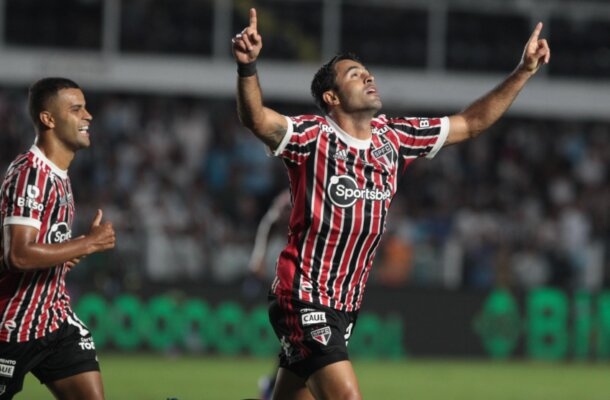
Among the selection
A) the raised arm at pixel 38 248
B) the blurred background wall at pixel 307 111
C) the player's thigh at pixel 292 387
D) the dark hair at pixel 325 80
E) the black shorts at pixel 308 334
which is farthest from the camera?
the blurred background wall at pixel 307 111

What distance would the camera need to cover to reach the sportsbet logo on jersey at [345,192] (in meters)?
7.60

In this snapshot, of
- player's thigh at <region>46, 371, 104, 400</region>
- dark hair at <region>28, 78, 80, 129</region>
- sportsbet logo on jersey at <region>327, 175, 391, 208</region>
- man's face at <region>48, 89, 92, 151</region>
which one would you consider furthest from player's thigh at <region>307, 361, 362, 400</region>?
dark hair at <region>28, 78, 80, 129</region>

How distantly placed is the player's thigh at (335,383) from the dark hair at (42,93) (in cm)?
214

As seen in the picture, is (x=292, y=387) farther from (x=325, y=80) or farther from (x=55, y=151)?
(x=55, y=151)

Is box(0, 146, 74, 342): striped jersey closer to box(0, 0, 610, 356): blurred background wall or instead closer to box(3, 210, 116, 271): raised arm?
box(3, 210, 116, 271): raised arm

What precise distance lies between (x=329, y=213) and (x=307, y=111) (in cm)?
1644

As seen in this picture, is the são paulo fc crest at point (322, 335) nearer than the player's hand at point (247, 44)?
No

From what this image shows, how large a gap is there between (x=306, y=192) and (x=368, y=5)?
52.7ft

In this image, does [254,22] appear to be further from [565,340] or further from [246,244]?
[565,340]

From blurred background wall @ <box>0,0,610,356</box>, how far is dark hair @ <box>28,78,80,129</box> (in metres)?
9.61

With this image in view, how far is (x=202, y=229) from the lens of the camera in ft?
60.2

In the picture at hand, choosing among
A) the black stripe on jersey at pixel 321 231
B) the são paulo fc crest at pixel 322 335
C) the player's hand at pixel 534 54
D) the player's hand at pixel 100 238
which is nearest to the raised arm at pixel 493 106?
the player's hand at pixel 534 54

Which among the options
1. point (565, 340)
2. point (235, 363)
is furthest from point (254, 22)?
point (565, 340)

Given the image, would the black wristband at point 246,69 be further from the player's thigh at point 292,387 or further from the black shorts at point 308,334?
the player's thigh at point 292,387
